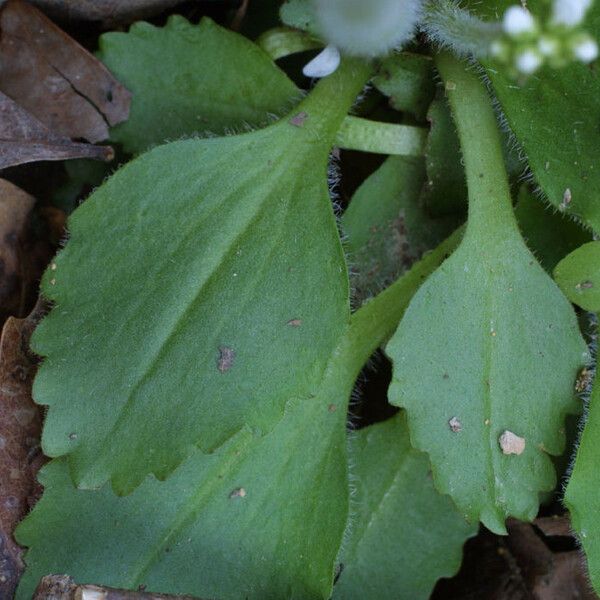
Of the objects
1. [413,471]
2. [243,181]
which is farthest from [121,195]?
[413,471]

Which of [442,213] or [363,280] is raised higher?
[442,213]

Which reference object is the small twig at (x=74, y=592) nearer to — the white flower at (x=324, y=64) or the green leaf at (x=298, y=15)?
the white flower at (x=324, y=64)

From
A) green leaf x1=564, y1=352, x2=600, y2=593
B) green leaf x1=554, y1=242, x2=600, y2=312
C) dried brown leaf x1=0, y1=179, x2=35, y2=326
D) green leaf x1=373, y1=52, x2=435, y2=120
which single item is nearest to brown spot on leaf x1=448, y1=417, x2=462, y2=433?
green leaf x1=564, y1=352, x2=600, y2=593

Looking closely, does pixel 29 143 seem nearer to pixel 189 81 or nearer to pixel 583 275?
pixel 189 81

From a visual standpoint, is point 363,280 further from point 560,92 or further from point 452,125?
point 560,92

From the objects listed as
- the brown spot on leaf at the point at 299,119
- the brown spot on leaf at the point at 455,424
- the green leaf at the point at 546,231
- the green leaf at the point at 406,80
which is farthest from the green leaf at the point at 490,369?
the brown spot on leaf at the point at 299,119
